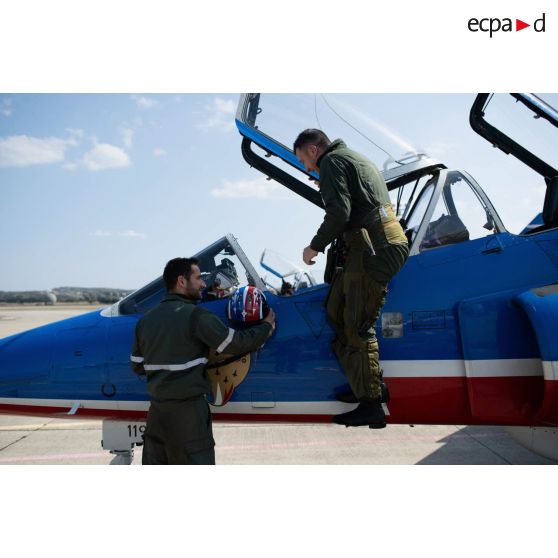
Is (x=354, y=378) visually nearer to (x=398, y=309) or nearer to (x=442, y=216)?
(x=398, y=309)

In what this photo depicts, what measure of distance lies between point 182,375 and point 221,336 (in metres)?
0.39

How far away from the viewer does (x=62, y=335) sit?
13.9 ft

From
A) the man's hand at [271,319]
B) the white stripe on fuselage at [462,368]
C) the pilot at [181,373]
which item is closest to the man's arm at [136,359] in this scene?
the pilot at [181,373]

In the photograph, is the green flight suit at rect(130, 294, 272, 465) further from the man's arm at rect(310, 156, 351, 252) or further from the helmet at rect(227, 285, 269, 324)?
the man's arm at rect(310, 156, 351, 252)

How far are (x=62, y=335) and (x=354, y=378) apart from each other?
7.89 ft

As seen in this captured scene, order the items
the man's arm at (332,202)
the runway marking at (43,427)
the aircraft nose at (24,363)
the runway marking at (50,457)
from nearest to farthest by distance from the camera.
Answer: the man's arm at (332,202) → the aircraft nose at (24,363) → the runway marking at (50,457) → the runway marking at (43,427)

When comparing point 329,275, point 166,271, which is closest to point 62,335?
point 166,271

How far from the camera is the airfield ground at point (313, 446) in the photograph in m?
5.72

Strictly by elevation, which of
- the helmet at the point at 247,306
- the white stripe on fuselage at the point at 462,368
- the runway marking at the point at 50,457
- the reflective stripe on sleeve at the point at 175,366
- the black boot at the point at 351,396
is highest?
the helmet at the point at 247,306

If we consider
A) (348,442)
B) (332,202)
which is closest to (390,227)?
(332,202)

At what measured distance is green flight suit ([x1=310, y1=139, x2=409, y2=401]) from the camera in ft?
11.6

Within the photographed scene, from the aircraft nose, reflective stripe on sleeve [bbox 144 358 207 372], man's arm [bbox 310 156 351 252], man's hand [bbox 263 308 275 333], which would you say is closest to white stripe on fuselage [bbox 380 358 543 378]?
man's hand [bbox 263 308 275 333]

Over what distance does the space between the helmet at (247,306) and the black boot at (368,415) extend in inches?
37.9
